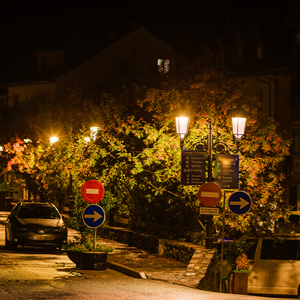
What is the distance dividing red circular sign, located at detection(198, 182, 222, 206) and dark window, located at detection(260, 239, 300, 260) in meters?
1.57

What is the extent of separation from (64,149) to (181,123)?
1228 centimetres

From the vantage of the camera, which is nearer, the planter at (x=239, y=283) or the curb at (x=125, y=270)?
the planter at (x=239, y=283)

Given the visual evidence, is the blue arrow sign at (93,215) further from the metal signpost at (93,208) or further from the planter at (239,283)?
the planter at (239,283)

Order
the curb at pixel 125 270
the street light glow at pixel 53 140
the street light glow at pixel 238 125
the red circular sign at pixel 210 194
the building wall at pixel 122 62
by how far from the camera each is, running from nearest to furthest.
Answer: the curb at pixel 125 270, the red circular sign at pixel 210 194, the street light glow at pixel 238 125, the street light glow at pixel 53 140, the building wall at pixel 122 62

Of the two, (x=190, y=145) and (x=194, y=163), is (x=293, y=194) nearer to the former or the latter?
(x=190, y=145)

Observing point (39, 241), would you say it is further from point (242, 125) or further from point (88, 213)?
point (242, 125)

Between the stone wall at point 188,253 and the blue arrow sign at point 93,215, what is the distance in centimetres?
245

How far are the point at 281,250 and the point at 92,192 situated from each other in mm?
4858

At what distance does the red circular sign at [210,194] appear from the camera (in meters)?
15.3

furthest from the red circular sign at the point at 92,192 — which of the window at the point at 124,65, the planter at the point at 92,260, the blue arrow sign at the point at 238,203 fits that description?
the window at the point at 124,65

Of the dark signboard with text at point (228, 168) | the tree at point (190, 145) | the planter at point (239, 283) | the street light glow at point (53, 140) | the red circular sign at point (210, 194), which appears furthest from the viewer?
the street light glow at point (53, 140)

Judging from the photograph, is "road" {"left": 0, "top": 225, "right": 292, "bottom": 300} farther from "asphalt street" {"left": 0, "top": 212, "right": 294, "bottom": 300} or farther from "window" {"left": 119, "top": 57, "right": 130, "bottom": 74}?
"window" {"left": 119, "top": 57, "right": 130, "bottom": 74}

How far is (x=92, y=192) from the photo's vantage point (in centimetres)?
1619

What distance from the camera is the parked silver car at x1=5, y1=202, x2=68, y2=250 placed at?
770 inches
